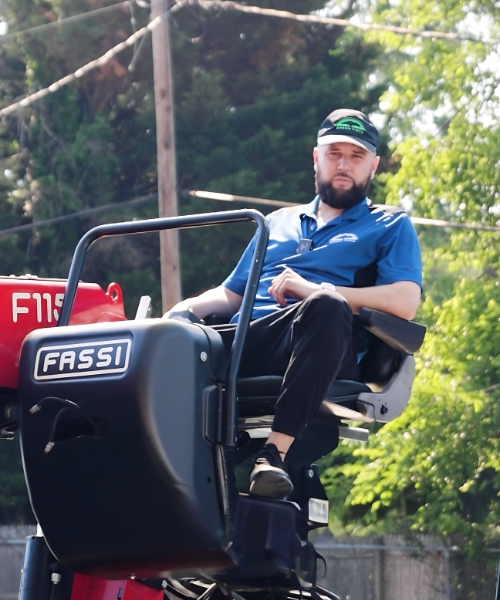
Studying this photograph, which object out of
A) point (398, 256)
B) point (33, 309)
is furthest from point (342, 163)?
point (33, 309)

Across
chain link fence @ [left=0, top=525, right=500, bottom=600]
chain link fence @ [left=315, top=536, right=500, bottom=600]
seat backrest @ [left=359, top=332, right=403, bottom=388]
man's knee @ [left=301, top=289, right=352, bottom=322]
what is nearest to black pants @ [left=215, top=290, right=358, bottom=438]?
man's knee @ [left=301, top=289, right=352, bottom=322]

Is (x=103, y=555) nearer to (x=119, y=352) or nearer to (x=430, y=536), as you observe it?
(x=119, y=352)

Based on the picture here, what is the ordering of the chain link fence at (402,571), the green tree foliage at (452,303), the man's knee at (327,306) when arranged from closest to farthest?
the man's knee at (327,306) → the green tree foliage at (452,303) → the chain link fence at (402,571)

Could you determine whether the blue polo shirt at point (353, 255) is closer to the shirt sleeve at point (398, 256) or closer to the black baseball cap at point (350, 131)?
the shirt sleeve at point (398, 256)

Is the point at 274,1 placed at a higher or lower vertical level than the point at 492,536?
higher

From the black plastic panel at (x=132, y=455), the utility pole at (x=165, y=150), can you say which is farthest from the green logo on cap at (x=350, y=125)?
the utility pole at (x=165, y=150)

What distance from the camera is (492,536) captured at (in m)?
10.8

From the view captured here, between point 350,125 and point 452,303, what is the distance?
6565 mm

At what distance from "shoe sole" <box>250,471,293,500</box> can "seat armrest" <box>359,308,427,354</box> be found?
1.92ft

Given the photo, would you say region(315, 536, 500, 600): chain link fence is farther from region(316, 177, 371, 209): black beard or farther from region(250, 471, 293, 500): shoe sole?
region(250, 471, 293, 500): shoe sole

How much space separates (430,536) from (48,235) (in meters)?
8.89

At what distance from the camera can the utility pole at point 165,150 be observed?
10789 millimetres

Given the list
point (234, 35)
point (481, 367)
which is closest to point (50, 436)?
point (481, 367)

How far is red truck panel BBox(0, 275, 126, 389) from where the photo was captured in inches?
112
